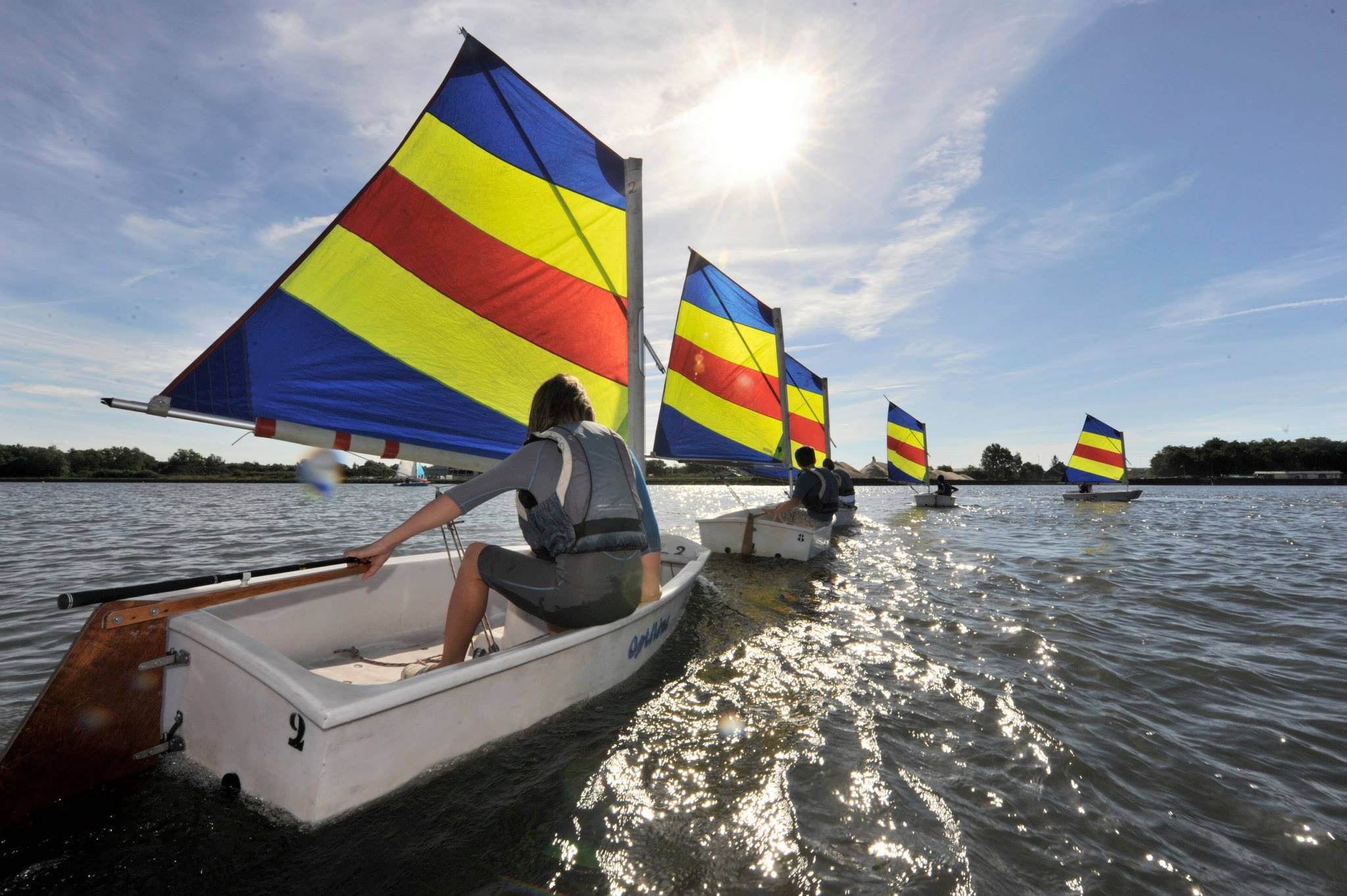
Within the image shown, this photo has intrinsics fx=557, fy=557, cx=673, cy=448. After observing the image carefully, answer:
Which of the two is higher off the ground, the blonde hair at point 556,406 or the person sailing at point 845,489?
the blonde hair at point 556,406

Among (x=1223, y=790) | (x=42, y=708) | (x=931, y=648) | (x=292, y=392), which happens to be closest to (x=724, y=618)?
(x=931, y=648)

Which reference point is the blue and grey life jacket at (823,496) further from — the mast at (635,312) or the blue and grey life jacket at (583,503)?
the blue and grey life jacket at (583,503)

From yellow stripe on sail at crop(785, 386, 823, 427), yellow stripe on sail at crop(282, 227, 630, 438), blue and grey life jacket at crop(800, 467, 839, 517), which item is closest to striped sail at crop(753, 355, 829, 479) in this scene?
yellow stripe on sail at crop(785, 386, 823, 427)

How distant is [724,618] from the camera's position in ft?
20.0

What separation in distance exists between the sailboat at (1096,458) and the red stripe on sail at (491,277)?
36.9 m

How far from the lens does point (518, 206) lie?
16.6ft

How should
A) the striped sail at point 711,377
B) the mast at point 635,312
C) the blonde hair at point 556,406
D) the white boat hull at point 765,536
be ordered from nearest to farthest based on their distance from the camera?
the blonde hair at point 556,406
the mast at point 635,312
the white boat hull at point 765,536
the striped sail at point 711,377

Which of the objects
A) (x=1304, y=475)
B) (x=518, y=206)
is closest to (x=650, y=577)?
(x=518, y=206)

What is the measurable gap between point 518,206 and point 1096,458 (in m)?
41.1

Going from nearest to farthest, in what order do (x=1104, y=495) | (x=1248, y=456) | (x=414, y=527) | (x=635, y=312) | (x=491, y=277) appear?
(x=414, y=527) < (x=491, y=277) < (x=635, y=312) < (x=1104, y=495) < (x=1248, y=456)

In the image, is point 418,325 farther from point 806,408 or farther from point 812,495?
point 806,408

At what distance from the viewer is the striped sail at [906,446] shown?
2998 centimetres

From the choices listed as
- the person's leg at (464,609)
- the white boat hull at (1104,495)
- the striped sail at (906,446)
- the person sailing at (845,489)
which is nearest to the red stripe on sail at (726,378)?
the person sailing at (845,489)

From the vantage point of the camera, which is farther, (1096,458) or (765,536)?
(1096,458)
